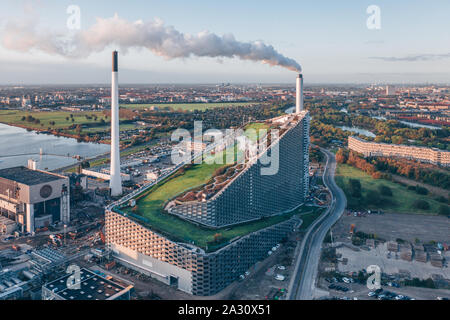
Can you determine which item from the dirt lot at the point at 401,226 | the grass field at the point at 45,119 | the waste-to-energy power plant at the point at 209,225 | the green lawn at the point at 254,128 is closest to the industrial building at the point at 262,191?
the waste-to-energy power plant at the point at 209,225

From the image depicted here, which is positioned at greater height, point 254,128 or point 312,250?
point 254,128

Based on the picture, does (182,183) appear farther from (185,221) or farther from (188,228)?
(188,228)

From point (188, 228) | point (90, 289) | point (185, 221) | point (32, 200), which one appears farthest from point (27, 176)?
point (90, 289)

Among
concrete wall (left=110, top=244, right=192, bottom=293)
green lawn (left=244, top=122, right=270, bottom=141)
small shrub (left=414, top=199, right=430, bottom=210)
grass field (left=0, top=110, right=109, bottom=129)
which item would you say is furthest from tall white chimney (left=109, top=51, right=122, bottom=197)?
grass field (left=0, top=110, right=109, bottom=129)

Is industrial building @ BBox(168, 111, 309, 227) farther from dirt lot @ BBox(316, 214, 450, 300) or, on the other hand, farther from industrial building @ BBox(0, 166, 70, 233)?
industrial building @ BBox(0, 166, 70, 233)

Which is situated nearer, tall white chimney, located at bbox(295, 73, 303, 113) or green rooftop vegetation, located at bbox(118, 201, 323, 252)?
green rooftop vegetation, located at bbox(118, 201, 323, 252)
